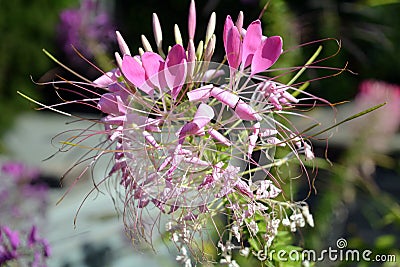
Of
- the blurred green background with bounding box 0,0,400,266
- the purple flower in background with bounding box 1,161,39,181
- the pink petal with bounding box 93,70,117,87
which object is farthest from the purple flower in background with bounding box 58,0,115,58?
the pink petal with bounding box 93,70,117,87

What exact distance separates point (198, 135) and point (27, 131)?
3639 millimetres

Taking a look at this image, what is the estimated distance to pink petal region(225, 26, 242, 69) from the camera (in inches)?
18.2

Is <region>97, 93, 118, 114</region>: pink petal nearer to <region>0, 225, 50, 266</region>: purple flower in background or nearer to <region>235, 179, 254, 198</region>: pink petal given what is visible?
<region>235, 179, 254, 198</region>: pink petal

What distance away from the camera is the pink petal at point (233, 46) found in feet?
1.51

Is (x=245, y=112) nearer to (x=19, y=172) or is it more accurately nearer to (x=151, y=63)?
(x=151, y=63)

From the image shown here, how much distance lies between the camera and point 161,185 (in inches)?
19.4

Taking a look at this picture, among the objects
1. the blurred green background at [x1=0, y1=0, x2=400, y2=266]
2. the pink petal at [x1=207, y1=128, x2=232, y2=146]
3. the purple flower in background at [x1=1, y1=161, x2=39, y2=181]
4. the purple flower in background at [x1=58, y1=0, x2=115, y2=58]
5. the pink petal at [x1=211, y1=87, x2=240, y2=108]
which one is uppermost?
the pink petal at [x1=211, y1=87, x2=240, y2=108]

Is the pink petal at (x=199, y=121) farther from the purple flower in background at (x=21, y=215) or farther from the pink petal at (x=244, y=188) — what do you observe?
the purple flower in background at (x=21, y=215)

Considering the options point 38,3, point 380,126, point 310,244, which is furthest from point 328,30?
point 38,3

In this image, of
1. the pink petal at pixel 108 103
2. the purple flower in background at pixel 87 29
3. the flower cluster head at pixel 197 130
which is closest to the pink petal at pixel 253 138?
the flower cluster head at pixel 197 130

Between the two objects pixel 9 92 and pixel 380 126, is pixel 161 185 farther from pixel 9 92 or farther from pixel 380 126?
pixel 9 92

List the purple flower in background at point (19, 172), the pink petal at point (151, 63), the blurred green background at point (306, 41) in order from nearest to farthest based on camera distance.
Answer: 1. the pink petal at point (151, 63)
2. the purple flower in background at point (19, 172)
3. the blurred green background at point (306, 41)

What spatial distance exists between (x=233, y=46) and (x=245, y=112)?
53mm

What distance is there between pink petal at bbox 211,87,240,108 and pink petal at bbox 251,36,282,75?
38 millimetres
